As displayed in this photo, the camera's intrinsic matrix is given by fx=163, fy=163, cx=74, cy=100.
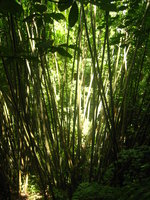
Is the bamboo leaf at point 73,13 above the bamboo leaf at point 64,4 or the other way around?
the other way around

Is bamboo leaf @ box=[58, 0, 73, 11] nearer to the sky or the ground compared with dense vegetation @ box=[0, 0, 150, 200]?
nearer to the sky

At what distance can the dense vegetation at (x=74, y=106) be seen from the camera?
119cm

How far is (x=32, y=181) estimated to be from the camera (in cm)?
361

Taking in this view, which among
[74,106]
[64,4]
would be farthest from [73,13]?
[74,106]

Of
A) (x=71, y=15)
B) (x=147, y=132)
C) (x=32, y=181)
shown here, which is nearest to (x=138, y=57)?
(x=147, y=132)

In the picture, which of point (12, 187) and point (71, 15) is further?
point (12, 187)

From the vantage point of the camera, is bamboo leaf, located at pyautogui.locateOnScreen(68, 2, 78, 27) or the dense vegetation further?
the dense vegetation

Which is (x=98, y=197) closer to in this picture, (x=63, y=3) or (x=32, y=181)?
(x=63, y=3)

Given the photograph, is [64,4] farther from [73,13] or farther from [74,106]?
[74,106]

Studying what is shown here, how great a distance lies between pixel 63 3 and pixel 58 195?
7.21 feet

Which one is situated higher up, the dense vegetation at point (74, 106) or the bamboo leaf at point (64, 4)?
the bamboo leaf at point (64, 4)

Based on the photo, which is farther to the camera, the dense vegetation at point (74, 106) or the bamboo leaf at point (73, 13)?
the dense vegetation at point (74, 106)

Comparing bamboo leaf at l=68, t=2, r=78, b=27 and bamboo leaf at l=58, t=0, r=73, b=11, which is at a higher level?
bamboo leaf at l=58, t=0, r=73, b=11

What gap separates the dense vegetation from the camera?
46.9 inches
